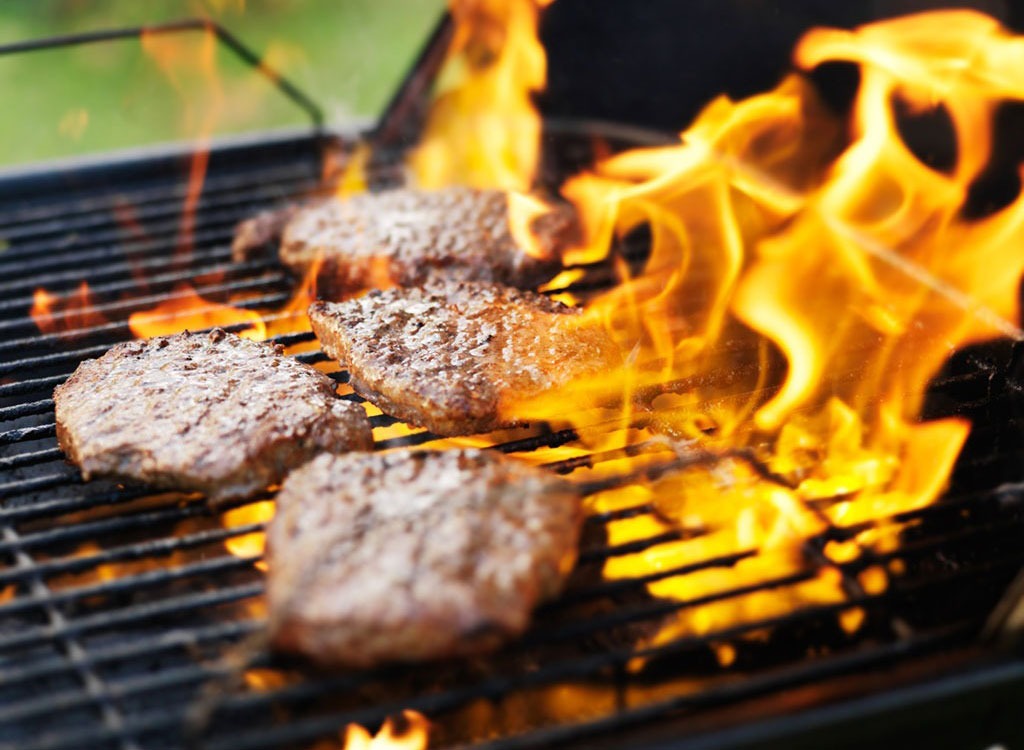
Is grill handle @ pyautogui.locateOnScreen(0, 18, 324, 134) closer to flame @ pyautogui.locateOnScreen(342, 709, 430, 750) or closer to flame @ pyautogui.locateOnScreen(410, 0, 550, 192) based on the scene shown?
flame @ pyautogui.locateOnScreen(410, 0, 550, 192)

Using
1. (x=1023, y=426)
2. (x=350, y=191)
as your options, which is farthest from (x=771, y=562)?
(x=350, y=191)

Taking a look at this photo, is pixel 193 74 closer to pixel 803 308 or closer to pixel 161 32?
pixel 161 32

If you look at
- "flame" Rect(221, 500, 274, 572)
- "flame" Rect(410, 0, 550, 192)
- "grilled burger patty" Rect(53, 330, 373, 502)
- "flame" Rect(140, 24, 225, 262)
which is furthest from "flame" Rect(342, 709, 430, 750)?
"flame" Rect(140, 24, 225, 262)

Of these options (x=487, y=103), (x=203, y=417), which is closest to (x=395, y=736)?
(x=203, y=417)

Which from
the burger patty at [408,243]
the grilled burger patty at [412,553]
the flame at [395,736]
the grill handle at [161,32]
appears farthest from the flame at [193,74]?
the flame at [395,736]

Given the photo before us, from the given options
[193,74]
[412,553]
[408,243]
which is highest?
[193,74]

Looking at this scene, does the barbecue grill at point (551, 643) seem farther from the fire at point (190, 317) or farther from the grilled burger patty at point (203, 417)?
the fire at point (190, 317)

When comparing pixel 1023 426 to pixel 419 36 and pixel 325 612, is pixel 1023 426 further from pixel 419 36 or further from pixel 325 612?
pixel 419 36
